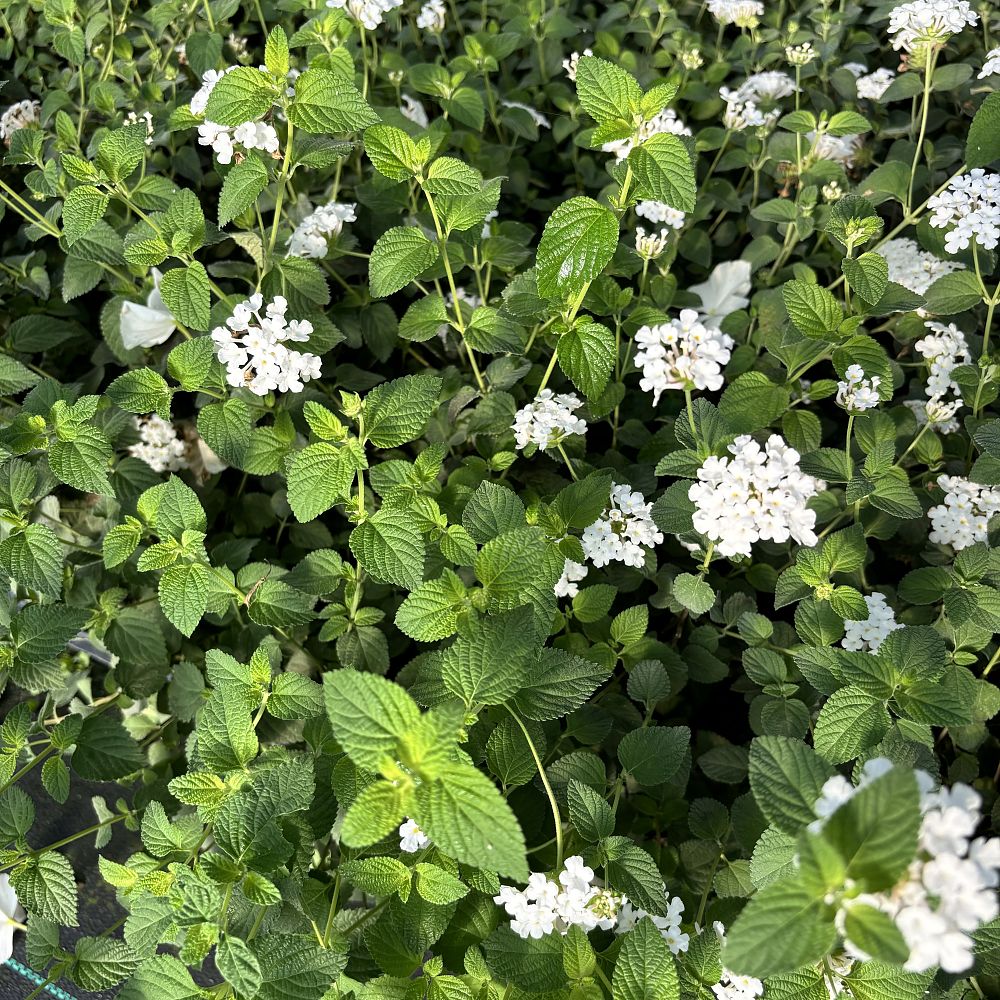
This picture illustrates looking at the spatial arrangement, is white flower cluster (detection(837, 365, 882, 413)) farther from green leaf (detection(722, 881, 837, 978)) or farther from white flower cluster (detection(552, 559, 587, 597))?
green leaf (detection(722, 881, 837, 978))

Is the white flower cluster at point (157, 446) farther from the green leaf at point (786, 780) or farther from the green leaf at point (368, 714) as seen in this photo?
the green leaf at point (786, 780)

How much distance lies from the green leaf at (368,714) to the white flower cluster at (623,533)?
20.9 inches

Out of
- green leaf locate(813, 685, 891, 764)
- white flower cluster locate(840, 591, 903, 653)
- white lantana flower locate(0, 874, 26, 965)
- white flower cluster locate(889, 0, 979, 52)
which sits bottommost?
white lantana flower locate(0, 874, 26, 965)

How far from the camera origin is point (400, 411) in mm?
1392

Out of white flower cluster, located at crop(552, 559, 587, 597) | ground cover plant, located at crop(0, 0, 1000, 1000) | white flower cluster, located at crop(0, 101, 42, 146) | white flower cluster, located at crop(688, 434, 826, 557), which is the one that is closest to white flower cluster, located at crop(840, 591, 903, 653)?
ground cover plant, located at crop(0, 0, 1000, 1000)

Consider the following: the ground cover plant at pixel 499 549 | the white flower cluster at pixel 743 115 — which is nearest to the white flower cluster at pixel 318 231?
the ground cover plant at pixel 499 549

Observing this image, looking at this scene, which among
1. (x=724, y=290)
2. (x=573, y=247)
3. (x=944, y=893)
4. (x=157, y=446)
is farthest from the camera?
(x=724, y=290)

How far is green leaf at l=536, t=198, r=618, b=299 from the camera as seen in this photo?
1294 mm

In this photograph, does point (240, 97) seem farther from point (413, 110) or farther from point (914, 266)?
point (914, 266)

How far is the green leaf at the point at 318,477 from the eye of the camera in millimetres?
1321

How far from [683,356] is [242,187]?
0.77 m

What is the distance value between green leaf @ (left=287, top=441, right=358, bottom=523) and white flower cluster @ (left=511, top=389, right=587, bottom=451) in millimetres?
304

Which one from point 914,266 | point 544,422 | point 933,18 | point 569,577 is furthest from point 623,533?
point 933,18

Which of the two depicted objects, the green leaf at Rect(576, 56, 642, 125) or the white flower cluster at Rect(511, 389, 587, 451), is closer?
the green leaf at Rect(576, 56, 642, 125)
